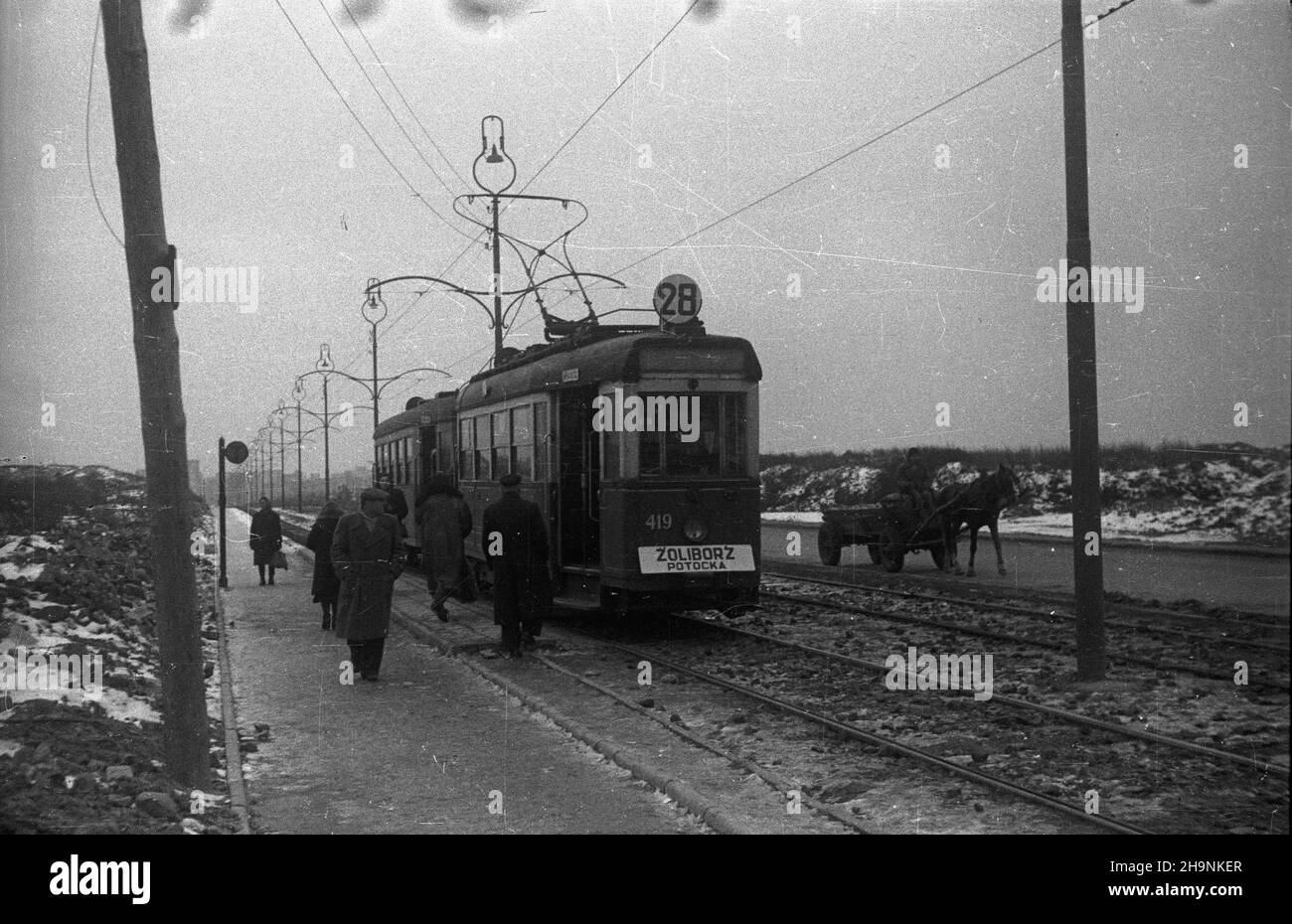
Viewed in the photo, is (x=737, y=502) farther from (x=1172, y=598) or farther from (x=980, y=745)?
(x=1172, y=598)

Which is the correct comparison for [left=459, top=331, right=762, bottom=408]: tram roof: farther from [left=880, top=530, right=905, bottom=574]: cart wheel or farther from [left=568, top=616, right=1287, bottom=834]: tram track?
[left=880, top=530, right=905, bottom=574]: cart wheel

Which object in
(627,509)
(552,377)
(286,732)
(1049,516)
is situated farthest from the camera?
(1049,516)

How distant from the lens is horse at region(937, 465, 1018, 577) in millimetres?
19152

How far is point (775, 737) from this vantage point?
825 centimetres

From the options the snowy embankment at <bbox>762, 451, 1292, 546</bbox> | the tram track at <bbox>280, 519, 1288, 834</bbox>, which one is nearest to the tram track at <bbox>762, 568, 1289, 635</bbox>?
the snowy embankment at <bbox>762, 451, 1292, 546</bbox>

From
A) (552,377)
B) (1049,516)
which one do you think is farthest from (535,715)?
(1049,516)

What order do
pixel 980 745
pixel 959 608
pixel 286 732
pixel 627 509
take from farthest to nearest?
1. pixel 959 608
2. pixel 627 509
3. pixel 286 732
4. pixel 980 745

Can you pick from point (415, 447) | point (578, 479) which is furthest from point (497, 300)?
point (578, 479)

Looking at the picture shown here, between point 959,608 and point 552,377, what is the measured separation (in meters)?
6.27

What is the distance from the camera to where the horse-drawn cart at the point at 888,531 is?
2086 centimetres

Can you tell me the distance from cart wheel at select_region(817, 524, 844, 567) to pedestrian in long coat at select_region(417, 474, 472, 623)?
407 inches

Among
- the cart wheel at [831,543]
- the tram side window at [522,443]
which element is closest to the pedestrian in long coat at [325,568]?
the tram side window at [522,443]

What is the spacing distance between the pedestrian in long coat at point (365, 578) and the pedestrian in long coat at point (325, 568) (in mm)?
3540

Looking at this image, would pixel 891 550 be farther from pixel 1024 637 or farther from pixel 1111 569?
pixel 1024 637
